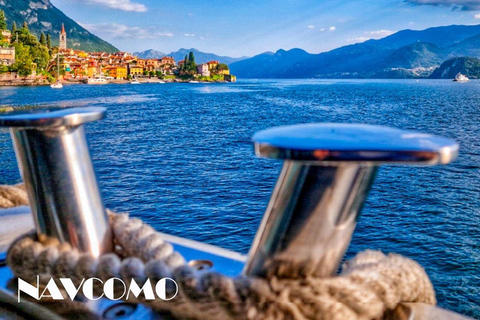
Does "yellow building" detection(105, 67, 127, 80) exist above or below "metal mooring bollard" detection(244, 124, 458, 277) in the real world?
below

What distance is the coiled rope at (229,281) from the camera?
1.05 meters

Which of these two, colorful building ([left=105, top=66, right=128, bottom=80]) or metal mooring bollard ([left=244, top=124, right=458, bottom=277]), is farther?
colorful building ([left=105, top=66, right=128, bottom=80])

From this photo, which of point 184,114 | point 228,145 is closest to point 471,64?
point 184,114

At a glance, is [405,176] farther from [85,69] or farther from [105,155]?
[85,69]

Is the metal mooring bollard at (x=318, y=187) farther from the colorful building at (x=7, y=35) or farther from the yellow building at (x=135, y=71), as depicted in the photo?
the yellow building at (x=135, y=71)

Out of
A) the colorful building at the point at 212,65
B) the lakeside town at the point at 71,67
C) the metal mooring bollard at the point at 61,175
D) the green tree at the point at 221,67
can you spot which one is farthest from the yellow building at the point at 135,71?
the metal mooring bollard at the point at 61,175

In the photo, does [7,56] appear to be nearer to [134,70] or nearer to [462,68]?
[134,70]

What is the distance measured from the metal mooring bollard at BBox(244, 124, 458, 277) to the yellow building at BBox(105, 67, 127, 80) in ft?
432

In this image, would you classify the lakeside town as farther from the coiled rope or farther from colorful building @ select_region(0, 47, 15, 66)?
the coiled rope

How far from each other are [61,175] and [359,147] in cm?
83

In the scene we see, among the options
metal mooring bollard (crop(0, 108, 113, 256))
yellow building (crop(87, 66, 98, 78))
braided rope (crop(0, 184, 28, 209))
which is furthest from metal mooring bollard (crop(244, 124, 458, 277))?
yellow building (crop(87, 66, 98, 78))

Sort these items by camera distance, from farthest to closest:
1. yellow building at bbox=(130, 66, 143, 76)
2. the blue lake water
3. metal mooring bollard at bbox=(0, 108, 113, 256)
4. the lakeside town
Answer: yellow building at bbox=(130, 66, 143, 76), the lakeside town, the blue lake water, metal mooring bollard at bbox=(0, 108, 113, 256)

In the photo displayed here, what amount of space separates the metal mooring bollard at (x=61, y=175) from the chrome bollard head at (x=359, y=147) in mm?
584

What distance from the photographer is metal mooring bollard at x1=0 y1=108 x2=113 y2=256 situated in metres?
1.19
